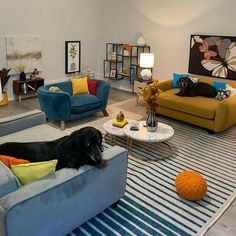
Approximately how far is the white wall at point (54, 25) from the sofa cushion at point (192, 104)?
291 cm

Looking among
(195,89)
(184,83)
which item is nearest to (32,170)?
(184,83)

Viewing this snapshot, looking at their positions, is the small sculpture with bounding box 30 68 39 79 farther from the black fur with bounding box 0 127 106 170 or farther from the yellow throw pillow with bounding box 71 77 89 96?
the black fur with bounding box 0 127 106 170

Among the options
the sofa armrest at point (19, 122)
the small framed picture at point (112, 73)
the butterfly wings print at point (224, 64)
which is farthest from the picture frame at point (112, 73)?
the sofa armrest at point (19, 122)

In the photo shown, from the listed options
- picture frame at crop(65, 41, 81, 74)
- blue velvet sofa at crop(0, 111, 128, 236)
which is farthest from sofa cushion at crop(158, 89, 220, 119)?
picture frame at crop(65, 41, 81, 74)

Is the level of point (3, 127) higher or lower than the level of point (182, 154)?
higher

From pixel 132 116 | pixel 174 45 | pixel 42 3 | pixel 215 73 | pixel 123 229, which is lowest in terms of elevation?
pixel 123 229

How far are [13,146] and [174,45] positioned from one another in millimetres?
4609

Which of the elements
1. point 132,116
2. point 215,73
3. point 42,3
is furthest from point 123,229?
point 42,3

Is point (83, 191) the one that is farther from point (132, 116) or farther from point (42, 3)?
point (42, 3)

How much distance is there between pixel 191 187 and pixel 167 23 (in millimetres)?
4339

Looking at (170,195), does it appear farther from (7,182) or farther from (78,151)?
(7,182)

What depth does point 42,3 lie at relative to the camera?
6125mm

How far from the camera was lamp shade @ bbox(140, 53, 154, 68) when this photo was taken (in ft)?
20.0

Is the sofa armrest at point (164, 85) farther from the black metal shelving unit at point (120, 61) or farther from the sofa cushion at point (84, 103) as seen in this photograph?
the black metal shelving unit at point (120, 61)
